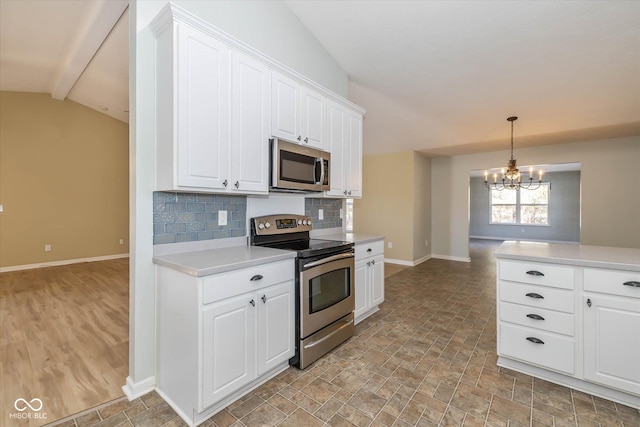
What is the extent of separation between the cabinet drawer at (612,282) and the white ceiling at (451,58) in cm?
226

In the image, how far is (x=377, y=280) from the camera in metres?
3.44

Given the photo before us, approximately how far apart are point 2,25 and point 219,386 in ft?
16.1

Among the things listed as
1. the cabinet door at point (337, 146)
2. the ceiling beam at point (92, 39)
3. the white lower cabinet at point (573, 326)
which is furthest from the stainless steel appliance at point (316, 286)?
the ceiling beam at point (92, 39)

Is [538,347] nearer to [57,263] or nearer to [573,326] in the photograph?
[573,326]

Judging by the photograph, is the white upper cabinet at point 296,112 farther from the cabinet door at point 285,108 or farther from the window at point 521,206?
the window at point 521,206

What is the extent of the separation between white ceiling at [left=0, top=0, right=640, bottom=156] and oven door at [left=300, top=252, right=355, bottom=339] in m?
2.47

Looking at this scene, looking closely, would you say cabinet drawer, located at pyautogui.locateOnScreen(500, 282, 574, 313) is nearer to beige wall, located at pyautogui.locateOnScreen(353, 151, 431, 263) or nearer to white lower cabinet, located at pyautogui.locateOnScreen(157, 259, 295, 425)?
white lower cabinet, located at pyautogui.locateOnScreen(157, 259, 295, 425)

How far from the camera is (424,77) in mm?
3746

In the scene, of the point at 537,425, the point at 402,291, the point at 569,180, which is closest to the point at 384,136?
the point at 402,291

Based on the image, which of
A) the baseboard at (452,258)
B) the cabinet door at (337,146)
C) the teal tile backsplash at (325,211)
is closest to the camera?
the cabinet door at (337,146)

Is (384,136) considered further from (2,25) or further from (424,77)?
(2,25)

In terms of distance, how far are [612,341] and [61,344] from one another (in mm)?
4415

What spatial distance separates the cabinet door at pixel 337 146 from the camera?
127 inches

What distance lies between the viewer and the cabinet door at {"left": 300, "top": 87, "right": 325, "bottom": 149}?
284cm
